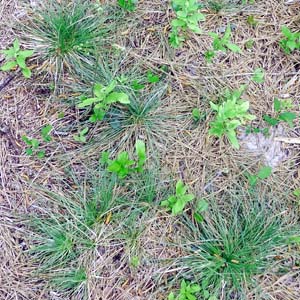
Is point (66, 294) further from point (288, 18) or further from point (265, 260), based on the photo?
point (288, 18)

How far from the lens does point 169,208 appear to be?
1949mm

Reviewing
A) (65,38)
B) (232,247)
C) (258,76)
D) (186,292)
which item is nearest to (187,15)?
(258,76)

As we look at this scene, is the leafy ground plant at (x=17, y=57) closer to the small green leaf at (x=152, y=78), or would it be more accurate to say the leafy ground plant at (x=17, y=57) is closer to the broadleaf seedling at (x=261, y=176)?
the small green leaf at (x=152, y=78)

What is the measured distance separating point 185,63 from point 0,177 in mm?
1037

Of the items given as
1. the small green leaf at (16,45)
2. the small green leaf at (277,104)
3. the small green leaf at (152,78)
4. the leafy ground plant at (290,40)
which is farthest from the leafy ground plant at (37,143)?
the leafy ground plant at (290,40)

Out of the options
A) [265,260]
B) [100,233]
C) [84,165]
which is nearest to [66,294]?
[100,233]

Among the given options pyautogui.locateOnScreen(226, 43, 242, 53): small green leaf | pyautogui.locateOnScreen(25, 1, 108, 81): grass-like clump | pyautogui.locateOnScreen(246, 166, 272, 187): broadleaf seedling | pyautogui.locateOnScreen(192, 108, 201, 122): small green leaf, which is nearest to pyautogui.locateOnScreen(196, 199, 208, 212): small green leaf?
pyautogui.locateOnScreen(246, 166, 272, 187): broadleaf seedling

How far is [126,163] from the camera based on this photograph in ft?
Result: 6.25

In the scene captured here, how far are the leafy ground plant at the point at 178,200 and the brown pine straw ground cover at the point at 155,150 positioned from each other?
2.5 inches

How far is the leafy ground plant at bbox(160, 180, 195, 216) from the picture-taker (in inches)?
74.4

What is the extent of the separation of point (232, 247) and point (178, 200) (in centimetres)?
32

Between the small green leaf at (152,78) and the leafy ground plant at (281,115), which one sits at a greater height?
the small green leaf at (152,78)

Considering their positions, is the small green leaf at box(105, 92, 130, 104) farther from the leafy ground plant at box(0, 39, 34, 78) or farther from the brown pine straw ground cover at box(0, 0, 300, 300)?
→ the leafy ground plant at box(0, 39, 34, 78)

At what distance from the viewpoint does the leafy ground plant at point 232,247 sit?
6.17 ft
